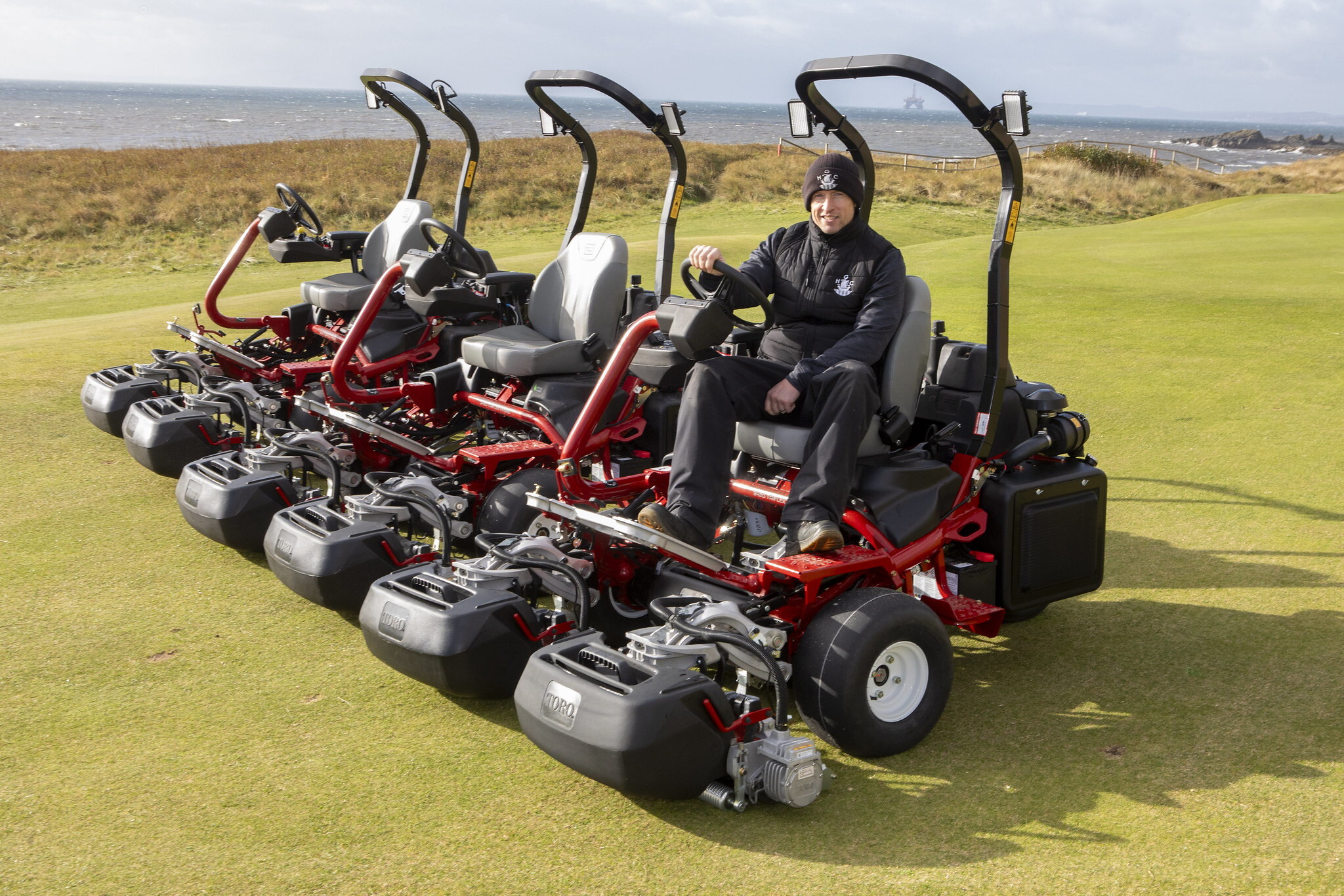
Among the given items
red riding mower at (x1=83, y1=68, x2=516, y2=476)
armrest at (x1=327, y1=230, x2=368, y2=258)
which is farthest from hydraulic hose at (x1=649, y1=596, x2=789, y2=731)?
armrest at (x1=327, y1=230, x2=368, y2=258)

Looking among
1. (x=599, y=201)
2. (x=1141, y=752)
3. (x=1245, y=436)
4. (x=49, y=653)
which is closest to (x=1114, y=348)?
(x=1245, y=436)

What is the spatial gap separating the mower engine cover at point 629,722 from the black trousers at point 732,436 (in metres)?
0.74

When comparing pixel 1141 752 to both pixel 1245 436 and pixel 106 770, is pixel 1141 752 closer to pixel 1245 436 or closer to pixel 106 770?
pixel 106 770

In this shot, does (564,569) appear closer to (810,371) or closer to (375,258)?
(810,371)

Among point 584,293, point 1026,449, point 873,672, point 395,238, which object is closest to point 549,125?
point 584,293

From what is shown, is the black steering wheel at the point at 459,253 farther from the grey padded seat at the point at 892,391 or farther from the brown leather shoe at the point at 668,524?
the brown leather shoe at the point at 668,524

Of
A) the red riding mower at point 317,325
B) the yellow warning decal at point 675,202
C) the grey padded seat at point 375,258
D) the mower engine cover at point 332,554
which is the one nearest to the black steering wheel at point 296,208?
the red riding mower at point 317,325

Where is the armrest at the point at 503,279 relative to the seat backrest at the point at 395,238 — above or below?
below

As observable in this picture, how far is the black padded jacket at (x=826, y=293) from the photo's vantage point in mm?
4039

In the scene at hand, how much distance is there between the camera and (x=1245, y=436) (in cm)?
717

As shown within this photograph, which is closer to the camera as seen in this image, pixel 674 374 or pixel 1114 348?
pixel 674 374

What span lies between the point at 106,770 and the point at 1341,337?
997 centimetres

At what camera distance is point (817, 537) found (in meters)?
3.61

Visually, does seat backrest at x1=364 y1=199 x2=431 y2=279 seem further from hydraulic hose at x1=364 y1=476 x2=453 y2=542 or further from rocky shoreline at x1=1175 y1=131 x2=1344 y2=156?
rocky shoreline at x1=1175 y1=131 x2=1344 y2=156
